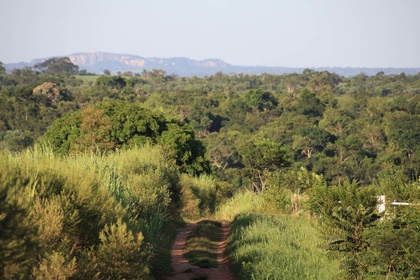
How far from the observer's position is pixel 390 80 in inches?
5733

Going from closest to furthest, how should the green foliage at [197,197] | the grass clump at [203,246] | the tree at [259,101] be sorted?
the grass clump at [203,246], the green foliage at [197,197], the tree at [259,101]

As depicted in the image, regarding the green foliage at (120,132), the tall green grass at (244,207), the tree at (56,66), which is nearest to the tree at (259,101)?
the green foliage at (120,132)

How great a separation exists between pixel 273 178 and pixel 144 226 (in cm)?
1516

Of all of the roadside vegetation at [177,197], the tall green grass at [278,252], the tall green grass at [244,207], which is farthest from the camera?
the tall green grass at [244,207]

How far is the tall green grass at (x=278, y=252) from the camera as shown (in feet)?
45.0

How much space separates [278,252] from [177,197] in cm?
854

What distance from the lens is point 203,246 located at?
18328mm

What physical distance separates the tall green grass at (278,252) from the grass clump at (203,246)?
0.52 meters

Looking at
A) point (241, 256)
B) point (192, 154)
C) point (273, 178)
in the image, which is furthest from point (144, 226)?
point (192, 154)

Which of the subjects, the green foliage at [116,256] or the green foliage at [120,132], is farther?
the green foliage at [120,132]

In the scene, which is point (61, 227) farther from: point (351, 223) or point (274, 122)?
point (274, 122)

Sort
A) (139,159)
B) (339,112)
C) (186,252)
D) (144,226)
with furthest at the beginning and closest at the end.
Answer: (339,112) → (139,159) → (186,252) → (144,226)

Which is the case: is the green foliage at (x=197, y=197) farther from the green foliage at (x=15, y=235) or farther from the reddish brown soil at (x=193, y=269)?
the green foliage at (x=15, y=235)

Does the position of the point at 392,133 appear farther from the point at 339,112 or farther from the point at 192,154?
the point at 192,154
